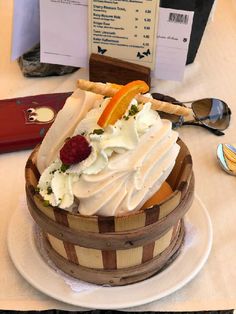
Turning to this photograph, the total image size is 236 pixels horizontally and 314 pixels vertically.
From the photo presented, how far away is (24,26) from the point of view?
100 centimetres

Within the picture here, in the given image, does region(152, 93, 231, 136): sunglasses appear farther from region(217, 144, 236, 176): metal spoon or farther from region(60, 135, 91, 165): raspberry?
region(60, 135, 91, 165): raspberry

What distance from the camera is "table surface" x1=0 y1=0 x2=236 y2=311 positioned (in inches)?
24.7

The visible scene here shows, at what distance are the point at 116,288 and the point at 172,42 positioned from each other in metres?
0.51

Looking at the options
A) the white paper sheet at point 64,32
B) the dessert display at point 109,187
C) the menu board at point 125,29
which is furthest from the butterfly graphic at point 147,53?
the dessert display at point 109,187

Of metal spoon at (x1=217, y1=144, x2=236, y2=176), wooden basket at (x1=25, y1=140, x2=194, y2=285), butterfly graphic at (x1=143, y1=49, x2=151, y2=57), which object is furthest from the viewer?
butterfly graphic at (x1=143, y1=49, x2=151, y2=57)

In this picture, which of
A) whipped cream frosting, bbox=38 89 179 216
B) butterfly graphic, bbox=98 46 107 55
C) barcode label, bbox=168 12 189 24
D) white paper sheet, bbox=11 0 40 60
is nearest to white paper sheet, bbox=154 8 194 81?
barcode label, bbox=168 12 189 24

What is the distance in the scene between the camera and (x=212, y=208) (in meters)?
0.76

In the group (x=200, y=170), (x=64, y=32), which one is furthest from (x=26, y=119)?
(x=200, y=170)

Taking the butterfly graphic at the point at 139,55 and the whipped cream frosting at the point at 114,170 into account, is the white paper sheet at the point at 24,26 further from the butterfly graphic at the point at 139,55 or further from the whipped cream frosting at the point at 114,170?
the whipped cream frosting at the point at 114,170

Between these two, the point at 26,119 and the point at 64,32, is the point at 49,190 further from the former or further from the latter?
the point at 64,32

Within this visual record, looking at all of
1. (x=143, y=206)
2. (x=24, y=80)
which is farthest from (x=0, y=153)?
(x=143, y=206)

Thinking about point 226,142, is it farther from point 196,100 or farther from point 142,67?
point 142,67

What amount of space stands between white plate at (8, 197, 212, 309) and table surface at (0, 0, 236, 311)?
0.02 meters

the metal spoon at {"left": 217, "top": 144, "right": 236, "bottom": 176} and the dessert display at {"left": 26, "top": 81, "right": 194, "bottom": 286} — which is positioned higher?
the dessert display at {"left": 26, "top": 81, "right": 194, "bottom": 286}
